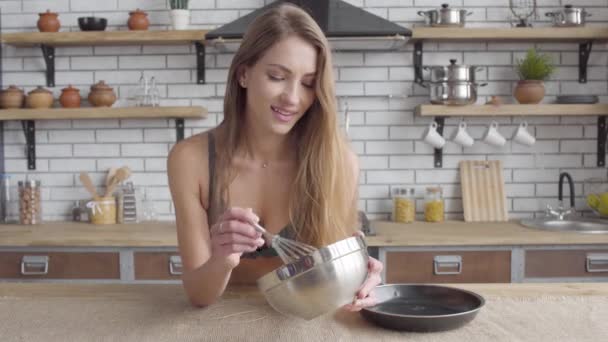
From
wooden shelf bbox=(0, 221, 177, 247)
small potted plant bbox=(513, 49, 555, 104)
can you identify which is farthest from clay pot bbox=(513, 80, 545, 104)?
wooden shelf bbox=(0, 221, 177, 247)

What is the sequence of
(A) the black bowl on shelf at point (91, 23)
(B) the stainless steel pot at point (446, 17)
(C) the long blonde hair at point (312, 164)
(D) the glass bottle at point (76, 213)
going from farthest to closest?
(D) the glass bottle at point (76, 213) → (A) the black bowl on shelf at point (91, 23) → (B) the stainless steel pot at point (446, 17) → (C) the long blonde hair at point (312, 164)

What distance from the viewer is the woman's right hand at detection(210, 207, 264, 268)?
1324 mm

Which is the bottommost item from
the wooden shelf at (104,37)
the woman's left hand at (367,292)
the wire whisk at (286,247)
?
the woman's left hand at (367,292)

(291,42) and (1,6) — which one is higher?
(1,6)

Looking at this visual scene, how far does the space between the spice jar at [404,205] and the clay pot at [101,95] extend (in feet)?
5.41

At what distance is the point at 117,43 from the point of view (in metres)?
3.59

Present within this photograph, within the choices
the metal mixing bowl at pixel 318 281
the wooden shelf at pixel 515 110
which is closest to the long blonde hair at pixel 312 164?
the metal mixing bowl at pixel 318 281

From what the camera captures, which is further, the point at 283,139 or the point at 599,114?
the point at 599,114

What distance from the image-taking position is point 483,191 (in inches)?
143

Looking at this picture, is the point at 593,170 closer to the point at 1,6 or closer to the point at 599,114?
the point at 599,114

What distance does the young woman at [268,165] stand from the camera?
5.27ft

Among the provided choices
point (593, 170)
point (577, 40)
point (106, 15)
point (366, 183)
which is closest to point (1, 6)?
point (106, 15)

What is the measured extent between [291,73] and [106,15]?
2.41 metres

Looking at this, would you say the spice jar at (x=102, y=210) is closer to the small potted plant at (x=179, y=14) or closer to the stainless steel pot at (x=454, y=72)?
A: the small potted plant at (x=179, y=14)
